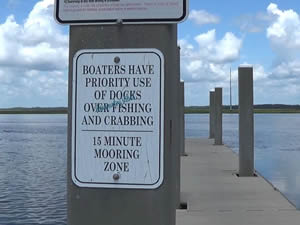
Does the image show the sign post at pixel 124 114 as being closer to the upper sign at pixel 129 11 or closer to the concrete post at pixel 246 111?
the upper sign at pixel 129 11

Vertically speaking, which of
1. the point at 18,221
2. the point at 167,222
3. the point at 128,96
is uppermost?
the point at 128,96

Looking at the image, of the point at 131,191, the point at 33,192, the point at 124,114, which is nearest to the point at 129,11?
the point at 124,114

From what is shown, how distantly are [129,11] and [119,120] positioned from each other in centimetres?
57

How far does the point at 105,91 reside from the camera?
2.66 m

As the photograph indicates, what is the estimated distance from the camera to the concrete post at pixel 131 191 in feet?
8.48

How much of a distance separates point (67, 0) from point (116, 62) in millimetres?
430

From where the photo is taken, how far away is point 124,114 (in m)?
2.63

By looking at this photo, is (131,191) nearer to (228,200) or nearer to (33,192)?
(228,200)

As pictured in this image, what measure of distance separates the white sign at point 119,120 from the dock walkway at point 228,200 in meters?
4.91

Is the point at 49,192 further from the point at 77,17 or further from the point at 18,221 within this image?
the point at 77,17

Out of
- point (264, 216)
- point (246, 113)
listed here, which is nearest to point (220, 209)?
point (264, 216)

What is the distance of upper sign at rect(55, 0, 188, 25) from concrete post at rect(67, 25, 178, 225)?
0.12ft

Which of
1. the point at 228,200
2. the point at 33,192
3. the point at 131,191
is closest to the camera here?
the point at 131,191

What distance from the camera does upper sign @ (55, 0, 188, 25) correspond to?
8.66ft
